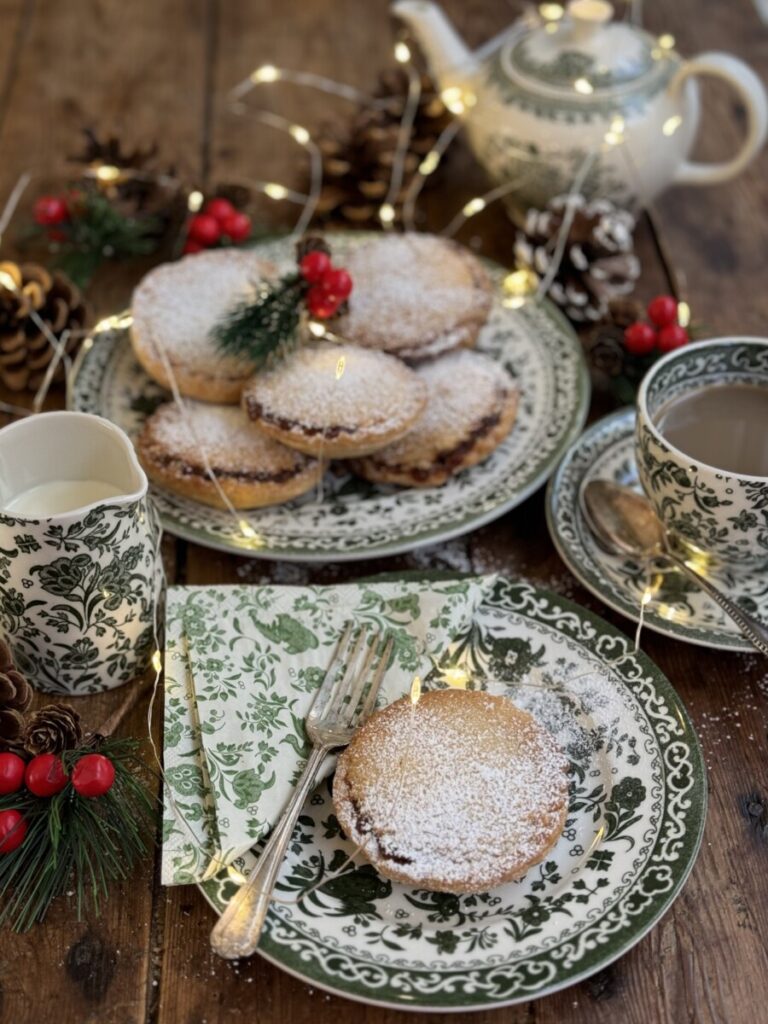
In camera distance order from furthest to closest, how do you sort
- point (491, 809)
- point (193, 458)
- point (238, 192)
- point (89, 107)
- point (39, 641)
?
point (89, 107)
point (238, 192)
point (193, 458)
point (39, 641)
point (491, 809)

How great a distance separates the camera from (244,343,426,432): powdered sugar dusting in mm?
1179

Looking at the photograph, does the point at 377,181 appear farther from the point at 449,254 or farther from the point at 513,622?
the point at 513,622

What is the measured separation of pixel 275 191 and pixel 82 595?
953 millimetres

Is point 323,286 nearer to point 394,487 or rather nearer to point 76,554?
point 394,487

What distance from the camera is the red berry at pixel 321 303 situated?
50.6 inches

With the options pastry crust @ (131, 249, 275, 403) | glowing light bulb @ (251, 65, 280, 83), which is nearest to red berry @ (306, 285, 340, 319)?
pastry crust @ (131, 249, 275, 403)

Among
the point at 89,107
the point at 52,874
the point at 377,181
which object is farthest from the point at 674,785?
the point at 89,107

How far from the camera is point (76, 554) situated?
917mm

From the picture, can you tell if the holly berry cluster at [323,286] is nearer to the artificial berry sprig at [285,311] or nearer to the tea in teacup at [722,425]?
the artificial berry sprig at [285,311]

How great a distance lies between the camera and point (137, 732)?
100cm

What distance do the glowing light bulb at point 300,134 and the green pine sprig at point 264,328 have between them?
2.06 feet

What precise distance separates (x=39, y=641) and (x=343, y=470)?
1.37 ft

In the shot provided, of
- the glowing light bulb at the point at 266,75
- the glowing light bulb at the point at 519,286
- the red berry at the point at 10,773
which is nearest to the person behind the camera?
the red berry at the point at 10,773

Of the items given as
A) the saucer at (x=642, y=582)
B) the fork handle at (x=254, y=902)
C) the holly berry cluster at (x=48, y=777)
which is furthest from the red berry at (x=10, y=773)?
the saucer at (x=642, y=582)
